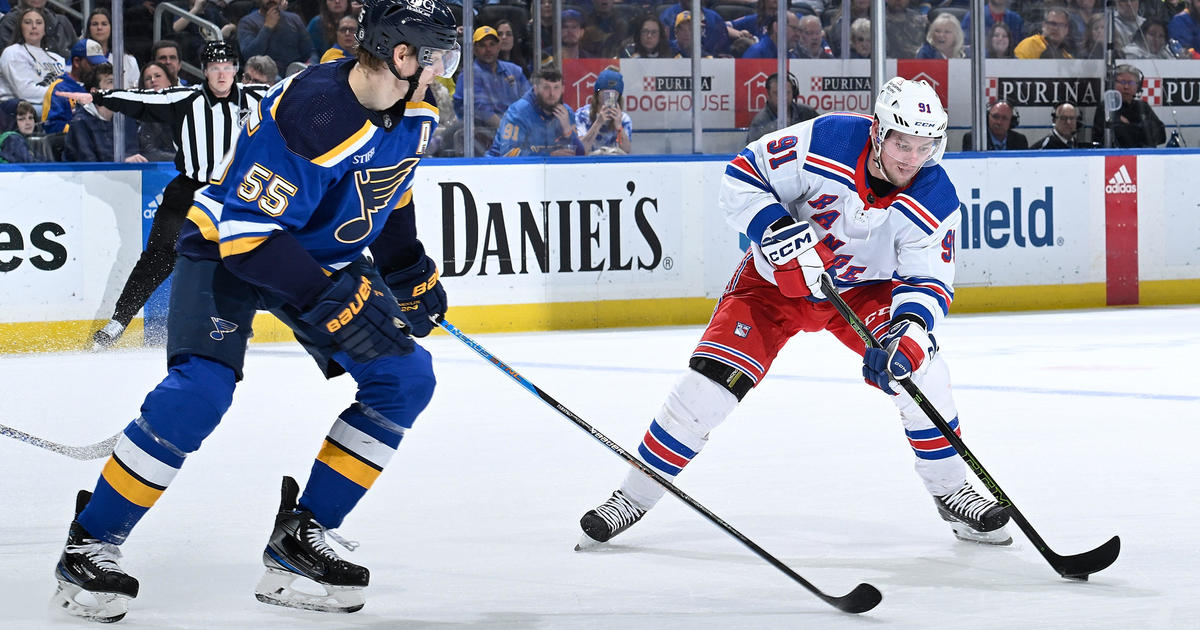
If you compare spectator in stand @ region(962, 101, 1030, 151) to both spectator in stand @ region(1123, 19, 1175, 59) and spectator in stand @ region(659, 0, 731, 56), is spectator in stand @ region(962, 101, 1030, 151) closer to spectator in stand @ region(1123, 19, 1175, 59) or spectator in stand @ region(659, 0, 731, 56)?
spectator in stand @ region(1123, 19, 1175, 59)

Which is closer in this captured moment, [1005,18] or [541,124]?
[541,124]

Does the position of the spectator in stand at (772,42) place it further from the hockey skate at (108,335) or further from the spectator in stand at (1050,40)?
the hockey skate at (108,335)

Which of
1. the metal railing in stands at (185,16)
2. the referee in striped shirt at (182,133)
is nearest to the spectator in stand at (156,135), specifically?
the metal railing in stands at (185,16)

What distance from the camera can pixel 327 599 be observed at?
2.71 meters

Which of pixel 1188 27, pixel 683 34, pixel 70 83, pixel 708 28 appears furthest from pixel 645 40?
pixel 1188 27

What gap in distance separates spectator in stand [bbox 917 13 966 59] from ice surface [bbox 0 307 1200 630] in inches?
118

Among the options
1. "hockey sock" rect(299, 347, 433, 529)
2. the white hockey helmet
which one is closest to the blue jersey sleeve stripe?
the white hockey helmet

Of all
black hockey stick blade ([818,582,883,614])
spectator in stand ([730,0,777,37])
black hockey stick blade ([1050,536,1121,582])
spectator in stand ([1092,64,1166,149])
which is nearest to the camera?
black hockey stick blade ([818,582,883,614])

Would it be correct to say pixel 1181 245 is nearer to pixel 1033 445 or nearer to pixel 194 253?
pixel 1033 445

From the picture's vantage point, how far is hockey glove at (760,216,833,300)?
320cm

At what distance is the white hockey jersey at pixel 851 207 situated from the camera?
3.27 metres

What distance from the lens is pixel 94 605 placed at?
2.62m

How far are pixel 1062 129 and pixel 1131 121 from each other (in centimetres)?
48

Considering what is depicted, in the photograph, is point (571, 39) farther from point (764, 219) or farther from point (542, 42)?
point (764, 219)
